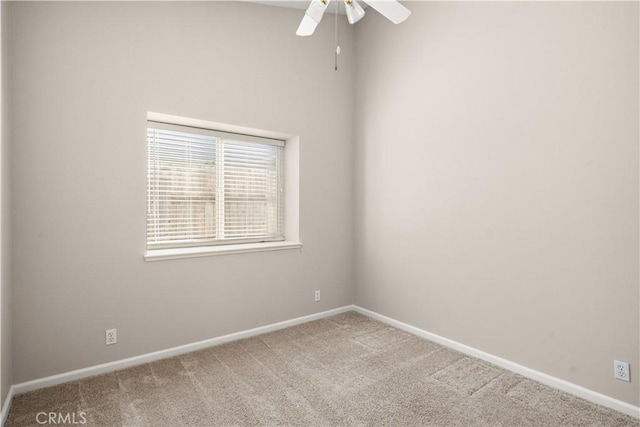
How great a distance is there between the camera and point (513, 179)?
2525mm

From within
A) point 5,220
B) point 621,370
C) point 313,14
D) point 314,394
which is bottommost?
point 314,394

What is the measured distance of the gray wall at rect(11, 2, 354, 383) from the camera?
2.25m

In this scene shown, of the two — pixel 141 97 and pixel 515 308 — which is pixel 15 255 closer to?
pixel 141 97

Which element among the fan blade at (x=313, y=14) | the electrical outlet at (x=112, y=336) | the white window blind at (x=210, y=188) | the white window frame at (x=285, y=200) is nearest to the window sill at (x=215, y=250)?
the white window frame at (x=285, y=200)

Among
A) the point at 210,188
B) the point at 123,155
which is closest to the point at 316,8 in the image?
the point at 123,155

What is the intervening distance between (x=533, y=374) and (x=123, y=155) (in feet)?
11.0

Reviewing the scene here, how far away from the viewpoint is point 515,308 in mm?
2551

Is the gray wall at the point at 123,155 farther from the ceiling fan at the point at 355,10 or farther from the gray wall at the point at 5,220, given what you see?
the ceiling fan at the point at 355,10

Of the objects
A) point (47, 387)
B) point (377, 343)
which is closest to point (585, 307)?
point (377, 343)

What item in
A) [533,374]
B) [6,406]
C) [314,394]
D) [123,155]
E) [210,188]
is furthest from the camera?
[210,188]

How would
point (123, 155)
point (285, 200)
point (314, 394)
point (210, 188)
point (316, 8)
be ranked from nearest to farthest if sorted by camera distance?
point (316, 8) → point (314, 394) → point (123, 155) → point (210, 188) → point (285, 200)

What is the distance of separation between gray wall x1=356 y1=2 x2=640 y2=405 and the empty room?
1 cm

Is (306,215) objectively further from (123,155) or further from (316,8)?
(316,8)

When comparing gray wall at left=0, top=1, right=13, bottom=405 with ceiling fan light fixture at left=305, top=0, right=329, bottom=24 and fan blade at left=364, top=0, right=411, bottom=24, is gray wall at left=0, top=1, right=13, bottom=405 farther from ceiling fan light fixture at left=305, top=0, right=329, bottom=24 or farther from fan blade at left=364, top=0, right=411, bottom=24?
fan blade at left=364, top=0, right=411, bottom=24
